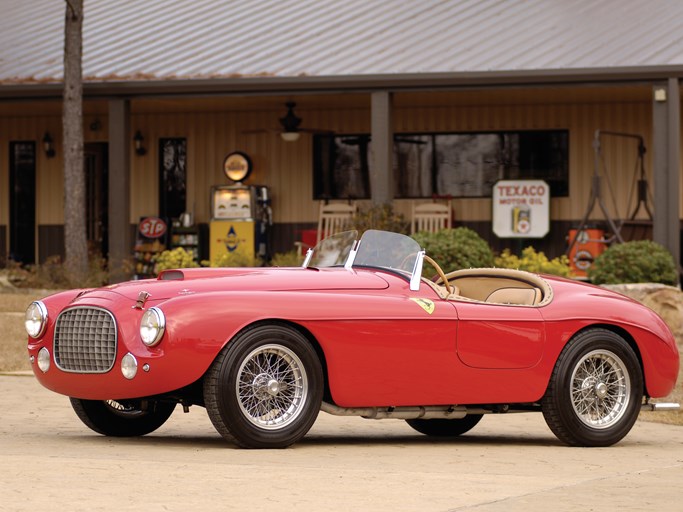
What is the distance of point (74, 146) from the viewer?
1947 cm

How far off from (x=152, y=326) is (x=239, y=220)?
15.0m

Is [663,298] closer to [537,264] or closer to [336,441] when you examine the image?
[537,264]

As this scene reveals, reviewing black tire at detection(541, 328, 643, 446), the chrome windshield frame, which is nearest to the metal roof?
black tire at detection(541, 328, 643, 446)

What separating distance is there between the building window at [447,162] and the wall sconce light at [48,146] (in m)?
4.80

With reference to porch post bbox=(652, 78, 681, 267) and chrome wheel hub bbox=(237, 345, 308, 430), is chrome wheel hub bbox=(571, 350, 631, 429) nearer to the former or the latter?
chrome wheel hub bbox=(237, 345, 308, 430)

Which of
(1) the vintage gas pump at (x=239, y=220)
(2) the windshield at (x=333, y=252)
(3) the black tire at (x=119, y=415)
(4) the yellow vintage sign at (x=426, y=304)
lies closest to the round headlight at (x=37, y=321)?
(3) the black tire at (x=119, y=415)

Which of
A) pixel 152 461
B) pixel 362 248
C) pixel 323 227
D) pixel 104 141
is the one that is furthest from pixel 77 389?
pixel 104 141

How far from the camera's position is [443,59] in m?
19.2

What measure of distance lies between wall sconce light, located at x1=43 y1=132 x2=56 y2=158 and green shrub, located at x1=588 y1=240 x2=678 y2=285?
10.9 meters

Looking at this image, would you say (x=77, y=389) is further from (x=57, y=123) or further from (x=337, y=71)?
(x=57, y=123)

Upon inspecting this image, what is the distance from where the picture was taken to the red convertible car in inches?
291

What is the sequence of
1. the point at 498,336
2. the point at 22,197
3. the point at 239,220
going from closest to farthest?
1. the point at 498,336
2. the point at 239,220
3. the point at 22,197

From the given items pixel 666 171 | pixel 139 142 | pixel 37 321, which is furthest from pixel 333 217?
pixel 37 321

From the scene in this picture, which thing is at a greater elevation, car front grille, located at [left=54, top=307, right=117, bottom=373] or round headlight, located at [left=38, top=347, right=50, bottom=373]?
car front grille, located at [left=54, top=307, right=117, bottom=373]
